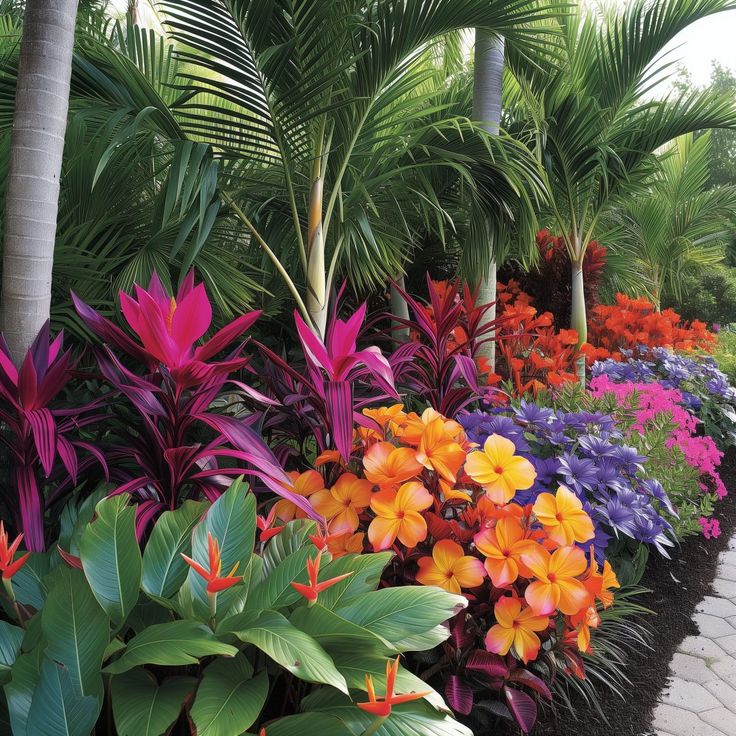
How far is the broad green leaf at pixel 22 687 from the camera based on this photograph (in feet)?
3.26

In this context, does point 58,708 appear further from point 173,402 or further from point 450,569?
point 450,569

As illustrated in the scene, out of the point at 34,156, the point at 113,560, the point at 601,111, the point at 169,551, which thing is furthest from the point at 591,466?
the point at 601,111

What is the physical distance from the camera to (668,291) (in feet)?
35.1

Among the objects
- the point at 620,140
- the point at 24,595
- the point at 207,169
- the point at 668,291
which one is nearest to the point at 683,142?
the point at 668,291

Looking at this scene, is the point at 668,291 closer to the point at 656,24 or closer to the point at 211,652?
the point at 656,24

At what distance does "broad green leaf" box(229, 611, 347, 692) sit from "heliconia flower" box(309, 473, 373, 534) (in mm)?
541

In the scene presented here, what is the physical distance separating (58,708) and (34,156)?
4.29ft

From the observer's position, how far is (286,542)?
1478 millimetres

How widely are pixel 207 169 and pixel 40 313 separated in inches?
34.3

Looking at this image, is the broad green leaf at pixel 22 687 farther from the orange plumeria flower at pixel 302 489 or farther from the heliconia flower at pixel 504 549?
the heliconia flower at pixel 504 549

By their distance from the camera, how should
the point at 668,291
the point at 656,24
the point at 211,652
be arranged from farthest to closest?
1. the point at 668,291
2. the point at 656,24
3. the point at 211,652

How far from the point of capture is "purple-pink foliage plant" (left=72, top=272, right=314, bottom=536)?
4.82 ft

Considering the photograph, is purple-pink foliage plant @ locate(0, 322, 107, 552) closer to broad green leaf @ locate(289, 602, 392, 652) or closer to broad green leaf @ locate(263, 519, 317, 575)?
broad green leaf @ locate(263, 519, 317, 575)

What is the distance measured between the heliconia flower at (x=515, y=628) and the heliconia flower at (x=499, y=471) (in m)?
0.24
